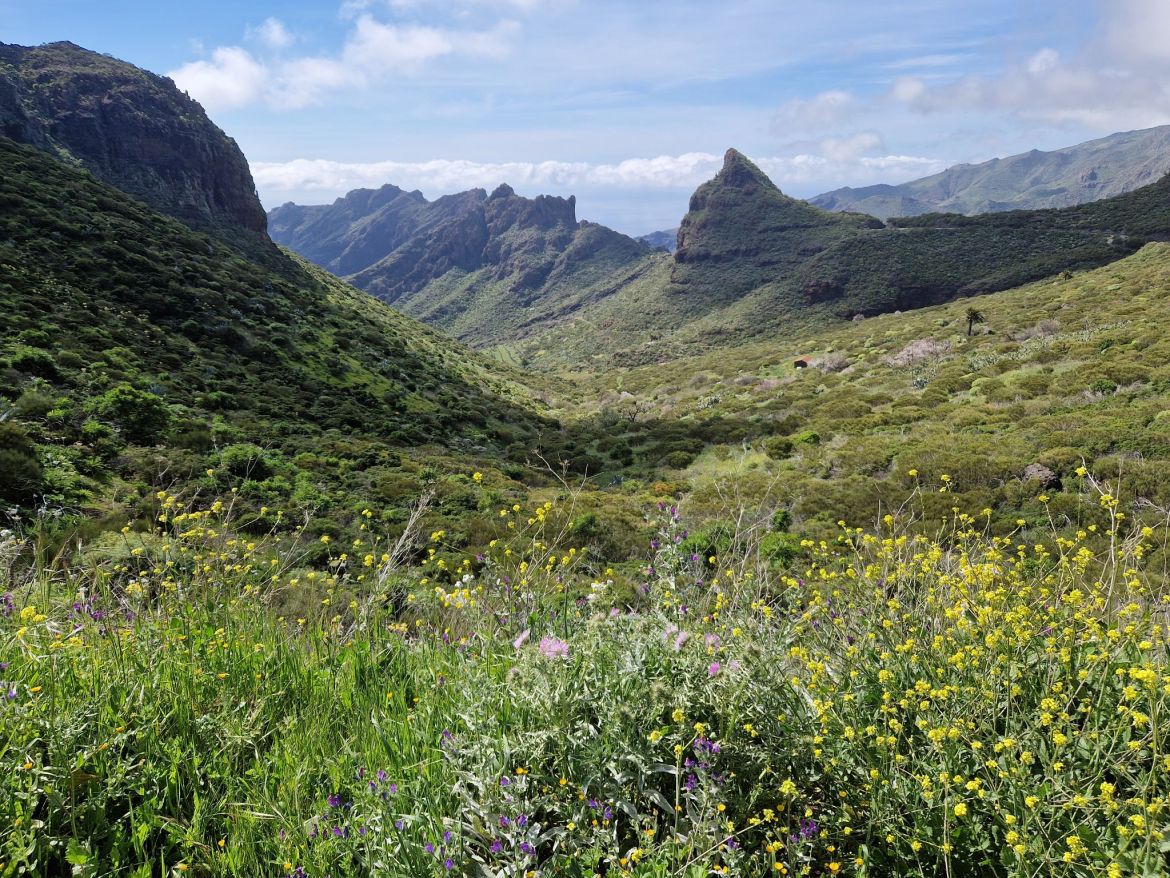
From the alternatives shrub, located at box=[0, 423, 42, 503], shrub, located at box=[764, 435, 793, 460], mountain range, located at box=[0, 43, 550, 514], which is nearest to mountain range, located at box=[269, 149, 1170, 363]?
mountain range, located at box=[0, 43, 550, 514]

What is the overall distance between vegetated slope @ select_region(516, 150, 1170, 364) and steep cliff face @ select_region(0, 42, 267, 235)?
6790 cm

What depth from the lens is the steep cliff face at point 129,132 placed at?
60719 mm

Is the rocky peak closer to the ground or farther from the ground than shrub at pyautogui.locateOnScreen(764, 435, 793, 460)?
farther from the ground

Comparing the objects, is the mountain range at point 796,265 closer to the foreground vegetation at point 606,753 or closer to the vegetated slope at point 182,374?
the vegetated slope at point 182,374

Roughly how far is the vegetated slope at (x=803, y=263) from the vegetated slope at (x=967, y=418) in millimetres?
45538

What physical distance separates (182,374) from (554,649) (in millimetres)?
28372

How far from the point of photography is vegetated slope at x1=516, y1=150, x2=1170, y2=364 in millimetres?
85000

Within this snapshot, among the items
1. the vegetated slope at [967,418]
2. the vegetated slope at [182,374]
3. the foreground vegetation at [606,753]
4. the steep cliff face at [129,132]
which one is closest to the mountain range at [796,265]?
the vegetated slope at [967,418]

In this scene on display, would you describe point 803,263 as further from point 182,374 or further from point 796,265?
point 182,374

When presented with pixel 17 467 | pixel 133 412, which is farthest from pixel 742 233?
pixel 17 467

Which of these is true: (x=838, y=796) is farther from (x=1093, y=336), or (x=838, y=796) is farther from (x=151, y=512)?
(x=1093, y=336)

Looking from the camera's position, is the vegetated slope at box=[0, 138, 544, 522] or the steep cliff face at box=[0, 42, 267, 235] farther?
the steep cliff face at box=[0, 42, 267, 235]

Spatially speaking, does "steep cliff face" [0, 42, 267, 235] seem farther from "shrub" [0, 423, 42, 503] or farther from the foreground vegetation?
the foreground vegetation

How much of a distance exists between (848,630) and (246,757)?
354 cm
